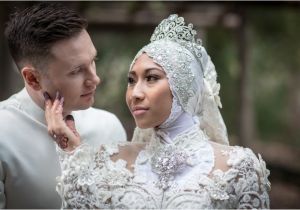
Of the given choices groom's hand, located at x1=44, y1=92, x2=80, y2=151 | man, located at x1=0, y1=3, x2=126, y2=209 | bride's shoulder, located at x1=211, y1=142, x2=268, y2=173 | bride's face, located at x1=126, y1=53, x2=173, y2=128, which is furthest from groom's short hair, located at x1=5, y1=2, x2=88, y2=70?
bride's shoulder, located at x1=211, y1=142, x2=268, y2=173

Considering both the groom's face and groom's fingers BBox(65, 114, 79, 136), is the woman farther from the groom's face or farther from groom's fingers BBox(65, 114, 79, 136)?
the groom's face

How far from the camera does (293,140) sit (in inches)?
928

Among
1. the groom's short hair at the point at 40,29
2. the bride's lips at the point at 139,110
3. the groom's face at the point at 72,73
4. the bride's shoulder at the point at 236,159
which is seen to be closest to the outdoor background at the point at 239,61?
the groom's short hair at the point at 40,29

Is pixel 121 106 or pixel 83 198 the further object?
pixel 121 106

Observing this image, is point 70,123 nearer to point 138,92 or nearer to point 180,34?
point 138,92

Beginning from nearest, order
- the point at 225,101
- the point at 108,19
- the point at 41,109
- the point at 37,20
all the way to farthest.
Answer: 1. the point at 37,20
2. the point at 41,109
3. the point at 108,19
4. the point at 225,101

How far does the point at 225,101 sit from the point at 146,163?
14465 millimetres

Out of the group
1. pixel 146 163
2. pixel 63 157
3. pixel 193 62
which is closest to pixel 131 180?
pixel 146 163

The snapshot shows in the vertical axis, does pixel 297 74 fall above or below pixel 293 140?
above

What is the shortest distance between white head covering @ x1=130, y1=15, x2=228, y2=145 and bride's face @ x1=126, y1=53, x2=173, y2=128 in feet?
0.11

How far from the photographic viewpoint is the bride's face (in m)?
3.58

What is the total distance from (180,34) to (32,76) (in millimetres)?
1023

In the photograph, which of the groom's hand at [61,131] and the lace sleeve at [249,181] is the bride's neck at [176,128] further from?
the groom's hand at [61,131]

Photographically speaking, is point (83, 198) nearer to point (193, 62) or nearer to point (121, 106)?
point (193, 62)
